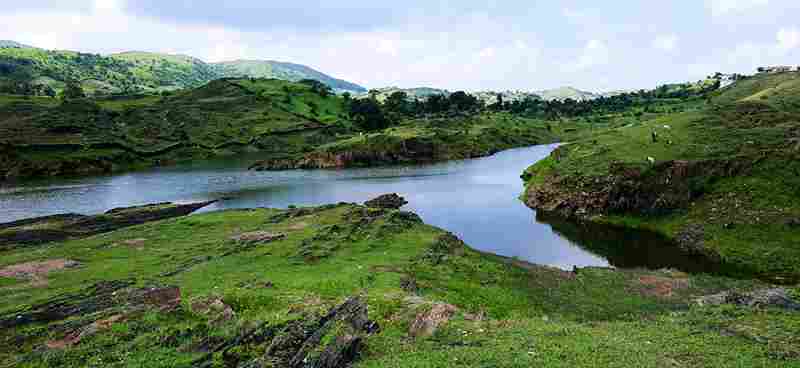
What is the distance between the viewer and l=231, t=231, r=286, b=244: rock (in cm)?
5125

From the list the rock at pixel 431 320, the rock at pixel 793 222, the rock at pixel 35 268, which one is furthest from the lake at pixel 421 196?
the rock at pixel 35 268

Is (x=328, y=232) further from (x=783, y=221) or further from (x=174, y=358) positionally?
(x=783, y=221)

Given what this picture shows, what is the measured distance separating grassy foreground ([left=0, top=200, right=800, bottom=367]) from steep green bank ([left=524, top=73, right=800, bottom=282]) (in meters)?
12.7

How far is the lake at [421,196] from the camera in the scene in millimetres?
55562

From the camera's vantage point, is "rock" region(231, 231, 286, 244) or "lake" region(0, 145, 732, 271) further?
"lake" region(0, 145, 732, 271)

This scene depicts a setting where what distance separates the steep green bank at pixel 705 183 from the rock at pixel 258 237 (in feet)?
150

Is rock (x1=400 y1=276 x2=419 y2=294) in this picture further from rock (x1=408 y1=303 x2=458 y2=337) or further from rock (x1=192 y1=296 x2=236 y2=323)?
rock (x1=192 y1=296 x2=236 y2=323)

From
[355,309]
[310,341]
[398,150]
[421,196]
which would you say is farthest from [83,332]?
[398,150]

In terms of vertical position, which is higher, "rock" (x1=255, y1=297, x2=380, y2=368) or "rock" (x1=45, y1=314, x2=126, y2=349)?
"rock" (x1=255, y1=297, x2=380, y2=368)

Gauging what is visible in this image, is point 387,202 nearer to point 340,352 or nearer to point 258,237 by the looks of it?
point 258,237

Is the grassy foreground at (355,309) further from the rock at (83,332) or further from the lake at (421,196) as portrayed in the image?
the lake at (421,196)

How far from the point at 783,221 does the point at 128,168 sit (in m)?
180

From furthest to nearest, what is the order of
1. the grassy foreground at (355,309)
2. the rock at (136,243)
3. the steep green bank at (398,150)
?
the steep green bank at (398,150), the rock at (136,243), the grassy foreground at (355,309)

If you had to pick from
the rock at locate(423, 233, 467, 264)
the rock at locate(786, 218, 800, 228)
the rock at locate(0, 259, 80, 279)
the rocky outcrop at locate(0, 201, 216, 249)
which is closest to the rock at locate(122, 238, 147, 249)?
the rock at locate(0, 259, 80, 279)
